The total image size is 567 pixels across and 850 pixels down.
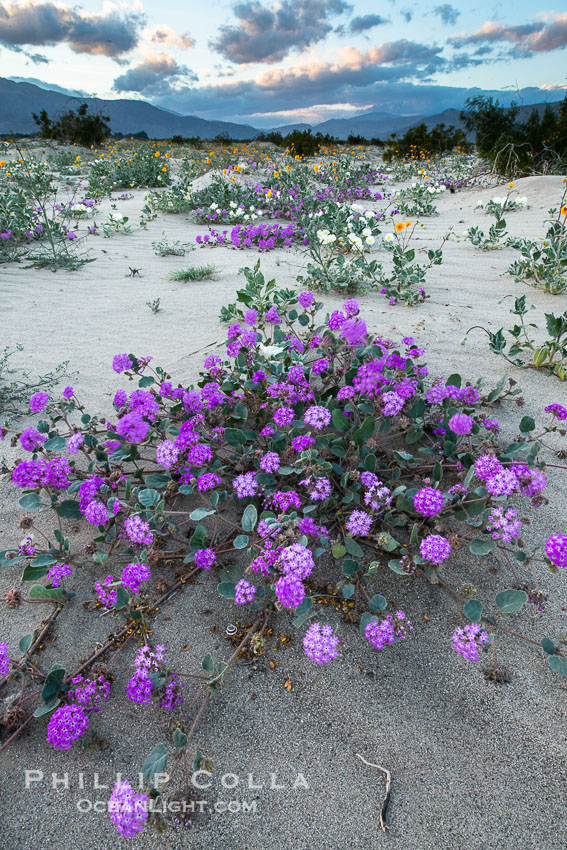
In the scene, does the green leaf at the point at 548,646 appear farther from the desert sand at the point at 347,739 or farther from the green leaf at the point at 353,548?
the green leaf at the point at 353,548

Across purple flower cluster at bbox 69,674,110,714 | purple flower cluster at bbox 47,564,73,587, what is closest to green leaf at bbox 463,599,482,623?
purple flower cluster at bbox 69,674,110,714

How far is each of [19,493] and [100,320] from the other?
2314 mm

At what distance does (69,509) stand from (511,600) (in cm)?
181

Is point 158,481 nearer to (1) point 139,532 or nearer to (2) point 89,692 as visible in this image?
(1) point 139,532

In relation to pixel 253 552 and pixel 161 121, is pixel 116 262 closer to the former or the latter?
pixel 253 552

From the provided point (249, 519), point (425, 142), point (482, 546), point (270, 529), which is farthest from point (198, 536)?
point (425, 142)

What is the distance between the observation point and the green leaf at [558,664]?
4.77 ft

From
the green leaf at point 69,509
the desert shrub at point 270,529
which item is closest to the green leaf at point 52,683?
the desert shrub at point 270,529

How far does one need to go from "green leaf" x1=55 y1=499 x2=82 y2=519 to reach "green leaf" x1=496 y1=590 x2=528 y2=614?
1.75m

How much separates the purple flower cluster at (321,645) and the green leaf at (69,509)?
121cm

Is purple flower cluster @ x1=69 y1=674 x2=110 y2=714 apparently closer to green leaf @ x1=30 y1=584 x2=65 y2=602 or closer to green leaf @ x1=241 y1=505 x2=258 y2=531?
green leaf @ x1=30 y1=584 x2=65 y2=602

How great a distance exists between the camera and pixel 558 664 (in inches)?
57.7

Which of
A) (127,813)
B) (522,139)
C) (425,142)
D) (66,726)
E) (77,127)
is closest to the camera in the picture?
(127,813)

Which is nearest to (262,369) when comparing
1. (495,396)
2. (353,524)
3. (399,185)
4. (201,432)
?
(201,432)
